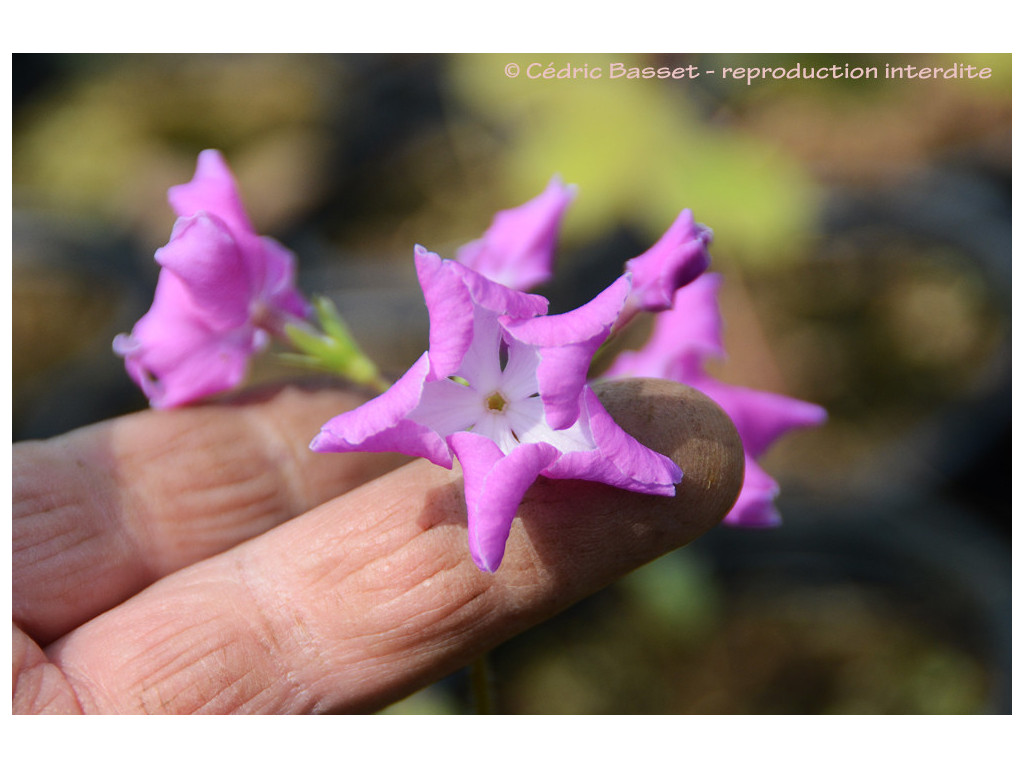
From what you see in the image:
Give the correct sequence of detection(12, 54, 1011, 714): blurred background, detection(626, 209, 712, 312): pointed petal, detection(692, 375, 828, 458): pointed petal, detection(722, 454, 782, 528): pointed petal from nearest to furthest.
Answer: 1. detection(626, 209, 712, 312): pointed petal
2. detection(722, 454, 782, 528): pointed petal
3. detection(692, 375, 828, 458): pointed petal
4. detection(12, 54, 1011, 714): blurred background

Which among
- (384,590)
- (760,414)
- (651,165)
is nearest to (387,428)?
(384,590)

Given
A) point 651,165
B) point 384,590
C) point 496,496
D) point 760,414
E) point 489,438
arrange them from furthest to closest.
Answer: point 651,165
point 760,414
point 384,590
point 489,438
point 496,496

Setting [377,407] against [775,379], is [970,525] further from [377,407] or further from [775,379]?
[377,407]

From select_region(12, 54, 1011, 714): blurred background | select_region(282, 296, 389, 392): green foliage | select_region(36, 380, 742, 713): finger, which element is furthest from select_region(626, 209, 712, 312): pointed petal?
select_region(12, 54, 1011, 714): blurred background

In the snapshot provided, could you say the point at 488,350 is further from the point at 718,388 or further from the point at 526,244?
the point at 718,388

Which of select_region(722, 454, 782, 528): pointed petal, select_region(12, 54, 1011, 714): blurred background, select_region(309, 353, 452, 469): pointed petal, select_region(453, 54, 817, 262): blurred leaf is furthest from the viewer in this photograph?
select_region(453, 54, 817, 262): blurred leaf

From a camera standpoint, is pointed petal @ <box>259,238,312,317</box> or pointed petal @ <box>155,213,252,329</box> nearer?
pointed petal @ <box>155,213,252,329</box>

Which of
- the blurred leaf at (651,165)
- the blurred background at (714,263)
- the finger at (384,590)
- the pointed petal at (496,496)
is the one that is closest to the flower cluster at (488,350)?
the pointed petal at (496,496)

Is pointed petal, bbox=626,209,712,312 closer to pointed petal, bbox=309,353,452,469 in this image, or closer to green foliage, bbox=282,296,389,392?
pointed petal, bbox=309,353,452,469
